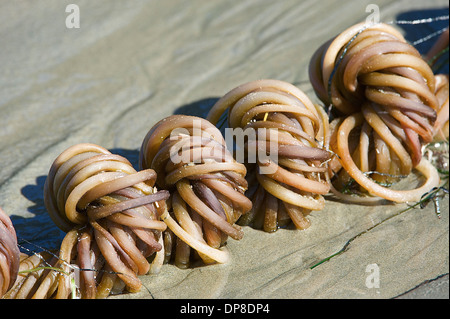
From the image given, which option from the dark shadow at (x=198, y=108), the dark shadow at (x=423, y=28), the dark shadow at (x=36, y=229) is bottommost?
the dark shadow at (x=36, y=229)

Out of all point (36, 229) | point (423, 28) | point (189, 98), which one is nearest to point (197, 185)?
point (36, 229)

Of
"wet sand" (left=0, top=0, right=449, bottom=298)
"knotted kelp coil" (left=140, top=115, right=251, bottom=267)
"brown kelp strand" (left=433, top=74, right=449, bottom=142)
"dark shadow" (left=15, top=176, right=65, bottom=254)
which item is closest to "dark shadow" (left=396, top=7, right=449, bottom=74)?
"wet sand" (left=0, top=0, right=449, bottom=298)

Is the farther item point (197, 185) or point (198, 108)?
point (198, 108)

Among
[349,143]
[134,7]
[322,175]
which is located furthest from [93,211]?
[134,7]

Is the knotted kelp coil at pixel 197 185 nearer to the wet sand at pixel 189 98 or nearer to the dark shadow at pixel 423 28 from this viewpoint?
the wet sand at pixel 189 98

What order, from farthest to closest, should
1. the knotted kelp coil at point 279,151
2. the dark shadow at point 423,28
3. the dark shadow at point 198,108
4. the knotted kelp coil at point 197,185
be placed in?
the dark shadow at point 423,28, the dark shadow at point 198,108, the knotted kelp coil at point 279,151, the knotted kelp coil at point 197,185

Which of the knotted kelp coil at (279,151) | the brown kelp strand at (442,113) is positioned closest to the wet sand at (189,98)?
the knotted kelp coil at (279,151)

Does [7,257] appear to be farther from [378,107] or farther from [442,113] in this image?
[442,113]
